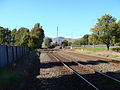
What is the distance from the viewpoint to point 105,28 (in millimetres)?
44625

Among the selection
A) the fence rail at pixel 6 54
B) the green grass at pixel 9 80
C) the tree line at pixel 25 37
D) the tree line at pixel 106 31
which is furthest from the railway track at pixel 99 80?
the tree line at pixel 106 31

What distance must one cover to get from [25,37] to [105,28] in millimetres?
25180

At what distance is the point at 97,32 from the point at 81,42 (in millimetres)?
107616

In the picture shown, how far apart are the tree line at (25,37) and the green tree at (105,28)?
21342 mm

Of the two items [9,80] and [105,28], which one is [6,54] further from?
[105,28]

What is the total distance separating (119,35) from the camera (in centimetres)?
4500

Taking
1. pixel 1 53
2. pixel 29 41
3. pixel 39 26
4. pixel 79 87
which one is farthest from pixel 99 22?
pixel 39 26

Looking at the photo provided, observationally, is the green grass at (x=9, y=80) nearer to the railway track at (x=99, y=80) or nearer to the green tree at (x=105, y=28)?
the railway track at (x=99, y=80)

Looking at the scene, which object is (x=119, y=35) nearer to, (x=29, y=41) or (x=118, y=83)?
(x=29, y=41)

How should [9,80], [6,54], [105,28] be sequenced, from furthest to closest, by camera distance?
[105,28] → [6,54] → [9,80]

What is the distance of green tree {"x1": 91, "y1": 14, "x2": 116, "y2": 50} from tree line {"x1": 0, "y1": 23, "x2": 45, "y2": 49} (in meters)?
21.3

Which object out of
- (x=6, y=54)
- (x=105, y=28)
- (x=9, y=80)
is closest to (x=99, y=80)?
(x=9, y=80)

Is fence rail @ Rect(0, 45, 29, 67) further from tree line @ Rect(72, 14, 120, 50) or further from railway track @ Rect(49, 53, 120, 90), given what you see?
tree line @ Rect(72, 14, 120, 50)

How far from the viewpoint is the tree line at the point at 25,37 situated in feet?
173
